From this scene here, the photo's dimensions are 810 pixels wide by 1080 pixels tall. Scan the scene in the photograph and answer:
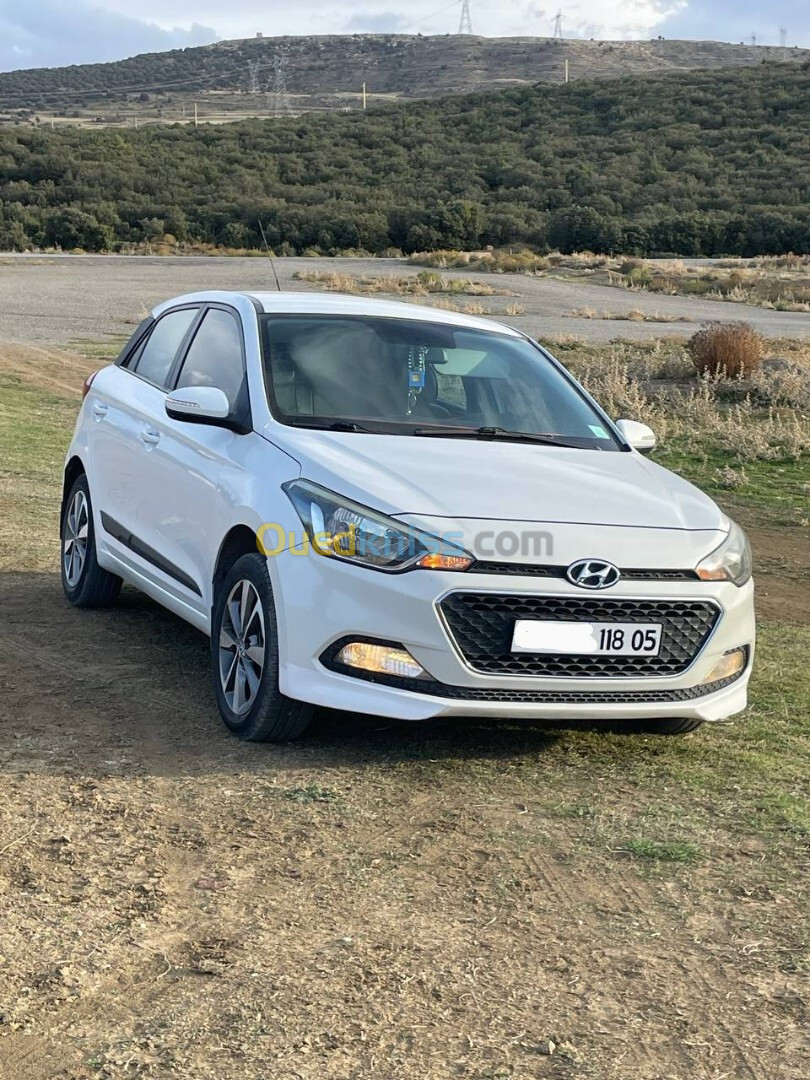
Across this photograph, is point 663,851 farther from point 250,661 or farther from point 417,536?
point 250,661

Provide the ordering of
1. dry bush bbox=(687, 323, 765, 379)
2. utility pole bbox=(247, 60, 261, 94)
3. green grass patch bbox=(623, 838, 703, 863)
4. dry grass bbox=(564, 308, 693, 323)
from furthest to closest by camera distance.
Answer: utility pole bbox=(247, 60, 261, 94)
dry grass bbox=(564, 308, 693, 323)
dry bush bbox=(687, 323, 765, 379)
green grass patch bbox=(623, 838, 703, 863)

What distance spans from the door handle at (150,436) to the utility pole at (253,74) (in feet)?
506

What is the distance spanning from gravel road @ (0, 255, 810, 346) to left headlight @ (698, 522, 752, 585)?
2088 centimetres

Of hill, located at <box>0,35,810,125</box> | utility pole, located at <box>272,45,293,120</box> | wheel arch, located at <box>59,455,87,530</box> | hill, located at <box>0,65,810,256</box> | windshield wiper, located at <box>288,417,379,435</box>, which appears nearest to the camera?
windshield wiper, located at <box>288,417,379,435</box>

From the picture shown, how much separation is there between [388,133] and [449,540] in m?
80.1

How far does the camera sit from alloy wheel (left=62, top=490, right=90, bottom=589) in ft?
25.4

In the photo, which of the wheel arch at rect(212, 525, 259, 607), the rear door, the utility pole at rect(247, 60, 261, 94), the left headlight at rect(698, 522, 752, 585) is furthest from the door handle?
the utility pole at rect(247, 60, 261, 94)

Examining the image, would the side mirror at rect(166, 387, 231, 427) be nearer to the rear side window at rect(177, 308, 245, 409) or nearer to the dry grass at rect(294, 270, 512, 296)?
the rear side window at rect(177, 308, 245, 409)

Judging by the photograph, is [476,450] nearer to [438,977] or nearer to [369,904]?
[369,904]

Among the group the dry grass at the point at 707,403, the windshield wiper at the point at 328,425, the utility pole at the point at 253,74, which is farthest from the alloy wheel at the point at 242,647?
the utility pole at the point at 253,74

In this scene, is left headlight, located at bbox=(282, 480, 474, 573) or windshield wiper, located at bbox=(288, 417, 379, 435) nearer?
left headlight, located at bbox=(282, 480, 474, 573)

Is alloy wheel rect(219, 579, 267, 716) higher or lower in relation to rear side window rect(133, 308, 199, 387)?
lower

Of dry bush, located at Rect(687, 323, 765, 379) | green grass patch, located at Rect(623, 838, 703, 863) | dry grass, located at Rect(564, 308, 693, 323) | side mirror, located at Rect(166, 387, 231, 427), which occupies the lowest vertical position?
dry grass, located at Rect(564, 308, 693, 323)

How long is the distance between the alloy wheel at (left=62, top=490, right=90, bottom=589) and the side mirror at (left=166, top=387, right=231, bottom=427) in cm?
178
